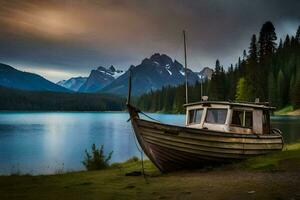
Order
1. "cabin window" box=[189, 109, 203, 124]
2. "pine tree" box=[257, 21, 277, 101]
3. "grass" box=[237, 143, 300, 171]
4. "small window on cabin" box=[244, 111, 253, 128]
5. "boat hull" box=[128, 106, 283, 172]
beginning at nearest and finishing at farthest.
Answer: "grass" box=[237, 143, 300, 171]
"boat hull" box=[128, 106, 283, 172]
"small window on cabin" box=[244, 111, 253, 128]
"cabin window" box=[189, 109, 203, 124]
"pine tree" box=[257, 21, 277, 101]

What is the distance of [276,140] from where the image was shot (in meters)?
20.4

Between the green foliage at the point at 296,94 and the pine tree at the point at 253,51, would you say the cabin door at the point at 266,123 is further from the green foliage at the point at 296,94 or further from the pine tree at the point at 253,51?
the pine tree at the point at 253,51

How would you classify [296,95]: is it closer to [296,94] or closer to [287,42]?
[296,94]

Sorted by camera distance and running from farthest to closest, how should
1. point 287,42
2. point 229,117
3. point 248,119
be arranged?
1. point 287,42
2. point 248,119
3. point 229,117

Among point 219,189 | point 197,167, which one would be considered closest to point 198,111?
point 197,167

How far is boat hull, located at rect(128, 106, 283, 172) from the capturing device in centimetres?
1610

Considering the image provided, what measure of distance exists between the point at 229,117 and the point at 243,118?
1.03m

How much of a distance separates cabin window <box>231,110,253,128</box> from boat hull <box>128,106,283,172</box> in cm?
84

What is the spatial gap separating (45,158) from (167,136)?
2405 centimetres

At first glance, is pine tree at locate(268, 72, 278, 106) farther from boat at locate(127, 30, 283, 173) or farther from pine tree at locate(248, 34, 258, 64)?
boat at locate(127, 30, 283, 173)

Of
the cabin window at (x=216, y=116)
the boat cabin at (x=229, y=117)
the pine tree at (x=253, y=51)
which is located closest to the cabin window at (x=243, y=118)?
the boat cabin at (x=229, y=117)

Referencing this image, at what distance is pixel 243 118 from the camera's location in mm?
18719

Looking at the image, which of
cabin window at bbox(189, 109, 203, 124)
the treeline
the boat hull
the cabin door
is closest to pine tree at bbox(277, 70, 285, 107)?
the treeline

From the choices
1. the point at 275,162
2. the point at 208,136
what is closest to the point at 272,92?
the point at 275,162
